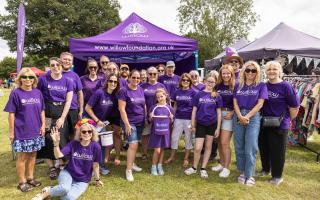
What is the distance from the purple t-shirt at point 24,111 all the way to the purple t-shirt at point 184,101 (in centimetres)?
235

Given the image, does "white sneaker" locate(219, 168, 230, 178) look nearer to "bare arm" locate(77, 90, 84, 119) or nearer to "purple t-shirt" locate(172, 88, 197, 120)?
"purple t-shirt" locate(172, 88, 197, 120)

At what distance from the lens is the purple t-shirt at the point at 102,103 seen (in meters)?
4.59

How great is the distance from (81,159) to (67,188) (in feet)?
1.55

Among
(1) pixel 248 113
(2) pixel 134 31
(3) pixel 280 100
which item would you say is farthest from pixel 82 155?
(2) pixel 134 31

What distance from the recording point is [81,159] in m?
4.01

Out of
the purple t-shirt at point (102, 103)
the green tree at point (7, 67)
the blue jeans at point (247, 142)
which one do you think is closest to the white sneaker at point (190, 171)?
the blue jeans at point (247, 142)

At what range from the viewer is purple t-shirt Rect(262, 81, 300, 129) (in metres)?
4.13

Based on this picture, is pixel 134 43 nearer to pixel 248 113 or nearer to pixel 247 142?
pixel 248 113

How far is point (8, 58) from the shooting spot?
74.9m

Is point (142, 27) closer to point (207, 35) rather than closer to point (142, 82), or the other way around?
point (142, 82)

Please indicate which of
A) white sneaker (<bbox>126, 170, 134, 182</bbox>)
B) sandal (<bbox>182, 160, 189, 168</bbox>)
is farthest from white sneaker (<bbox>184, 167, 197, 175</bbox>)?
white sneaker (<bbox>126, 170, 134, 182</bbox>)

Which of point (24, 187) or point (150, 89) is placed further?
point (150, 89)

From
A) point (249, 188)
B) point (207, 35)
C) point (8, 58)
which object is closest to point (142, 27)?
point (249, 188)

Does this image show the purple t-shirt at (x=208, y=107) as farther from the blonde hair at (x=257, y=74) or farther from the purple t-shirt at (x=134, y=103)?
the purple t-shirt at (x=134, y=103)
